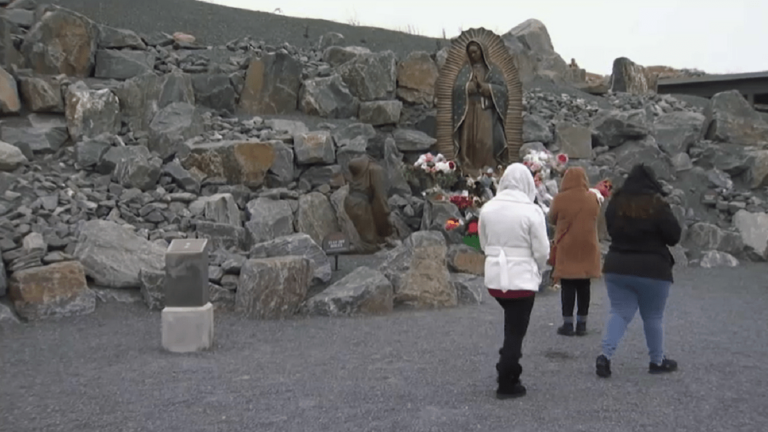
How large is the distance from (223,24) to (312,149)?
24.7 ft

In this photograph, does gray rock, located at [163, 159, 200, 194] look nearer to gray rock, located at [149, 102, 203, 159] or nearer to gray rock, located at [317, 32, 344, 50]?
gray rock, located at [149, 102, 203, 159]

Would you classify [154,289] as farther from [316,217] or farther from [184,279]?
[316,217]

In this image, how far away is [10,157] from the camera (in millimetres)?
10531

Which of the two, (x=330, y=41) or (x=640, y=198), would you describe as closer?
(x=640, y=198)

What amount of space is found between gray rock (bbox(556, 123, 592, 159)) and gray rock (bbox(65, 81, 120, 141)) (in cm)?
862

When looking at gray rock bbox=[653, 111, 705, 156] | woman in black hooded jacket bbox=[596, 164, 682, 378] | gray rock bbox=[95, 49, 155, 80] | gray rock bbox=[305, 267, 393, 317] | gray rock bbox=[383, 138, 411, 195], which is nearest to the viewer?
woman in black hooded jacket bbox=[596, 164, 682, 378]

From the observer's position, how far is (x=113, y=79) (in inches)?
539

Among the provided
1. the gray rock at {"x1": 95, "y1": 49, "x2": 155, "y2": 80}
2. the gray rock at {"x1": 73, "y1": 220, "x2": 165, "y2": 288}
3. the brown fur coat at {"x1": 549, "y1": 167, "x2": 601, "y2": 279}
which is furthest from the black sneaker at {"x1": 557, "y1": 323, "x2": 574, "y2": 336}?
the gray rock at {"x1": 95, "y1": 49, "x2": 155, "y2": 80}

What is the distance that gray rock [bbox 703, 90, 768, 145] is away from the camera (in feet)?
56.1

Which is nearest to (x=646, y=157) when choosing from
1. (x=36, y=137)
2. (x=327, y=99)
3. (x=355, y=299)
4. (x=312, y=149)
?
(x=327, y=99)

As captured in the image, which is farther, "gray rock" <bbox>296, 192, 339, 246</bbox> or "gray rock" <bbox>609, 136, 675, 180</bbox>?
"gray rock" <bbox>609, 136, 675, 180</bbox>

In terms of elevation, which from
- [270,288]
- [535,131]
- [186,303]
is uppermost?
[535,131]

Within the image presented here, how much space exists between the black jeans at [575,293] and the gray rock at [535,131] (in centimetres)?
843

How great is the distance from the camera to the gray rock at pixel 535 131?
1548 cm
